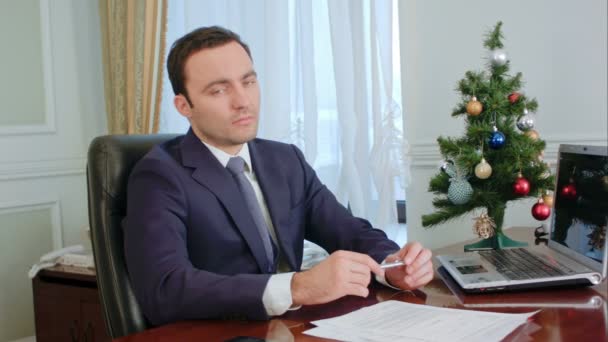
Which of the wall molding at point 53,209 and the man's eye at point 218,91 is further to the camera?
the wall molding at point 53,209

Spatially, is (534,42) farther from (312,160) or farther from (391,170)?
(312,160)

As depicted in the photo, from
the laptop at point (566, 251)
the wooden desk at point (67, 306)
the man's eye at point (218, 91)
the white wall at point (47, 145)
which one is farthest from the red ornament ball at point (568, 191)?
the white wall at point (47, 145)

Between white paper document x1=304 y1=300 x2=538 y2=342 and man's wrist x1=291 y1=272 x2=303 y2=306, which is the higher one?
man's wrist x1=291 y1=272 x2=303 y2=306

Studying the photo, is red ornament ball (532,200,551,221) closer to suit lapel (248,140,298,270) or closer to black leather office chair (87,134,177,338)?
suit lapel (248,140,298,270)

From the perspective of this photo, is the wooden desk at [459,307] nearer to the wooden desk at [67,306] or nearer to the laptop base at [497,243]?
the laptop base at [497,243]

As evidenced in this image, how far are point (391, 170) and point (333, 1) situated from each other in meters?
0.66

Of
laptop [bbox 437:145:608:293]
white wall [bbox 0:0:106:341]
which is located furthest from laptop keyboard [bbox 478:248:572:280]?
white wall [bbox 0:0:106:341]

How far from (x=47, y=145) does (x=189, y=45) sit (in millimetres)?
1835

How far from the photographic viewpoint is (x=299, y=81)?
105 inches

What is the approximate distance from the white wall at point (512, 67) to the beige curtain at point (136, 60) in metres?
1.14

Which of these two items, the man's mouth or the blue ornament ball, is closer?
the man's mouth

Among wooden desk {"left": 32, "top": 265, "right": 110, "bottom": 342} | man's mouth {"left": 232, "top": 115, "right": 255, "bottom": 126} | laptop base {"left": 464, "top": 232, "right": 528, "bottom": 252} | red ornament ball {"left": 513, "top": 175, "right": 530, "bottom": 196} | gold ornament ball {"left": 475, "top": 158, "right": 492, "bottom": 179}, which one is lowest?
wooden desk {"left": 32, "top": 265, "right": 110, "bottom": 342}

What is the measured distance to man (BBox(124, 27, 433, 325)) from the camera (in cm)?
119

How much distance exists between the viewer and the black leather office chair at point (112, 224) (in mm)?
1374
